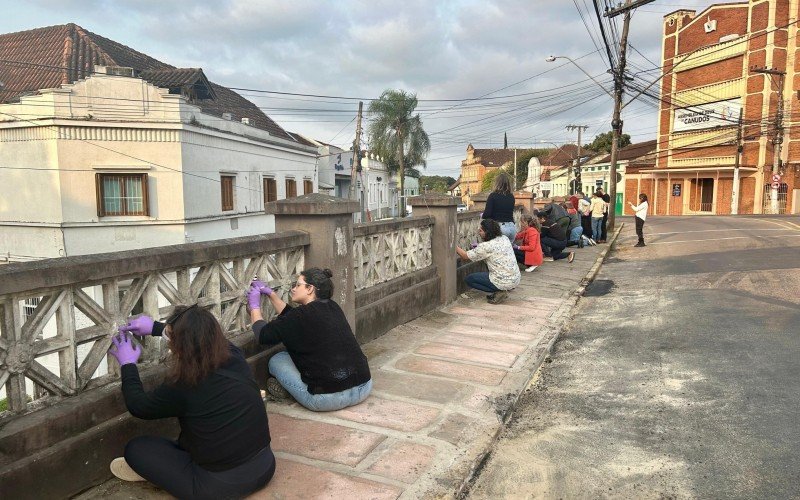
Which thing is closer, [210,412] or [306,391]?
[210,412]

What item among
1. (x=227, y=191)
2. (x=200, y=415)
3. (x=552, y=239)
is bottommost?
(x=200, y=415)

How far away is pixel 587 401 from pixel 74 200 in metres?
16.9

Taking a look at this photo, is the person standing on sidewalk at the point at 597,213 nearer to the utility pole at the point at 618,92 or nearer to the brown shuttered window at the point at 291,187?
the utility pole at the point at 618,92

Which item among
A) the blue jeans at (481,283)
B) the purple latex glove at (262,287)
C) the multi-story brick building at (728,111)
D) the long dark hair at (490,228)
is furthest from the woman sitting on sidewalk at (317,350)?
the multi-story brick building at (728,111)

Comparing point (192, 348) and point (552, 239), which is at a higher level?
point (192, 348)

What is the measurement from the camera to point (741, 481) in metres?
3.34

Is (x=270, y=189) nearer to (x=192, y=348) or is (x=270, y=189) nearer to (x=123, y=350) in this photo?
(x=123, y=350)

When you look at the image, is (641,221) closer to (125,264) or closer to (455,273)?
(455,273)

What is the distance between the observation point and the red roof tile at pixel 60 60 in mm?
20328

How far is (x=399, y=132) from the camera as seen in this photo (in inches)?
1927

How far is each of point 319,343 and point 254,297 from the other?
75 centimetres

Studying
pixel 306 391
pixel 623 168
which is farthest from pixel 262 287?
pixel 623 168

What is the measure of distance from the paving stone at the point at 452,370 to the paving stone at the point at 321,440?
1.48 meters

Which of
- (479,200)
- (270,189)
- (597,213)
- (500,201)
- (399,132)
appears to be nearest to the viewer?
(500,201)
